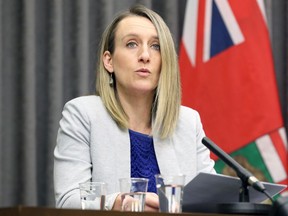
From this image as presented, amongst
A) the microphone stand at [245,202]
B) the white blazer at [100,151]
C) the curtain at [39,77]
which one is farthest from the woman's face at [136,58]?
the curtain at [39,77]

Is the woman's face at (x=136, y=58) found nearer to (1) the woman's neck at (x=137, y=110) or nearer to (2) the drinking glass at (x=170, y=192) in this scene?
(1) the woman's neck at (x=137, y=110)

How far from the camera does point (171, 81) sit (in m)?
2.45

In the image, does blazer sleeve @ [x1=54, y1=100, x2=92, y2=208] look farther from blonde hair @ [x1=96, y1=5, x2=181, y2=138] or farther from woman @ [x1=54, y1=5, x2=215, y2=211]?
blonde hair @ [x1=96, y1=5, x2=181, y2=138]

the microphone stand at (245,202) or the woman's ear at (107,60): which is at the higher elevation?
the woman's ear at (107,60)

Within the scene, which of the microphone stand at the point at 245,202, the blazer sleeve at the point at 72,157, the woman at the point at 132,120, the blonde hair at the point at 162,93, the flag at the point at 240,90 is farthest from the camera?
the flag at the point at 240,90

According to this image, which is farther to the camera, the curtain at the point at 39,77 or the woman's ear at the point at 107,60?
the curtain at the point at 39,77

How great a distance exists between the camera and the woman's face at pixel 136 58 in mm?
2398

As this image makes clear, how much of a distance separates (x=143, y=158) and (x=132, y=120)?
149 mm

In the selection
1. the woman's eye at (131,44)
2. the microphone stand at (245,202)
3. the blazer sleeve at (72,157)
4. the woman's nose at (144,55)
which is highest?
the woman's eye at (131,44)

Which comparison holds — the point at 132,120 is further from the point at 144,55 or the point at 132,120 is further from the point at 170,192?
the point at 170,192

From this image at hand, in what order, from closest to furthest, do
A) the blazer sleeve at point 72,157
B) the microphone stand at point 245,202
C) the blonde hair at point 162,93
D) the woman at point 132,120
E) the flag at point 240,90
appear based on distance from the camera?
the microphone stand at point 245,202 < the blazer sleeve at point 72,157 < the woman at point 132,120 < the blonde hair at point 162,93 < the flag at point 240,90

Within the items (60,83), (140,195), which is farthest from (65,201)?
(60,83)

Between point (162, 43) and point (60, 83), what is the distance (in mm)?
940

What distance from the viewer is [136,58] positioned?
2.40 meters
